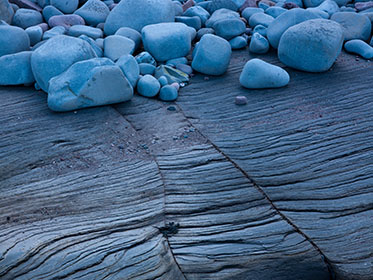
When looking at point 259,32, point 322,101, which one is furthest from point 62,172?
point 259,32

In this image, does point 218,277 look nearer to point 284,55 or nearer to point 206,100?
point 206,100

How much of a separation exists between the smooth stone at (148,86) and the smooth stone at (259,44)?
58.0 inches

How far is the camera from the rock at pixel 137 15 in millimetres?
4898

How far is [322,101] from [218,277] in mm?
2286

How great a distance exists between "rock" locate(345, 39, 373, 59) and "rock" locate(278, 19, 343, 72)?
0.51 metres

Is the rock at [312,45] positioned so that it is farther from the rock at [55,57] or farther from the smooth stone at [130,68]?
the rock at [55,57]

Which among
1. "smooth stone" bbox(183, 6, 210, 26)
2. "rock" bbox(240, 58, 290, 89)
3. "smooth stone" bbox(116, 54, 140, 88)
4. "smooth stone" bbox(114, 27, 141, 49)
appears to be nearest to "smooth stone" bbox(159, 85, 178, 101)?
"smooth stone" bbox(116, 54, 140, 88)

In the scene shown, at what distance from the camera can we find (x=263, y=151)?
2.99 meters

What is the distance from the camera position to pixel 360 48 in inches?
186

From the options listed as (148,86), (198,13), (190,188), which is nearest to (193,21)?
(198,13)

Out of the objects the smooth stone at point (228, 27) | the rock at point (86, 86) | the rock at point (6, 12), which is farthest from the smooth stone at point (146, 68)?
the rock at point (6, 12)

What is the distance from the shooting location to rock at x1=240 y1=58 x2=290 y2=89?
3953 millimetres

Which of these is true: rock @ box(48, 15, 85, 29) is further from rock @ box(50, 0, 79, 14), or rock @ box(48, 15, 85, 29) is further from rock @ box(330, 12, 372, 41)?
rock @ box(330, 12, 372, 41)

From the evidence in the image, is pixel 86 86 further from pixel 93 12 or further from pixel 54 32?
pixel 93 12
